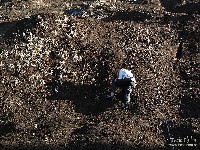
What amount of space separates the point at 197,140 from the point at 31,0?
11.6m

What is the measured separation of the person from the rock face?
33 cm

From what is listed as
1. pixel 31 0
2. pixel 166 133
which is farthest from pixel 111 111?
pixel 31 0

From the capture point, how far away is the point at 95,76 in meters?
15.1

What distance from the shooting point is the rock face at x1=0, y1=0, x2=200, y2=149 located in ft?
42.5

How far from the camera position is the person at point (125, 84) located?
13.5 m

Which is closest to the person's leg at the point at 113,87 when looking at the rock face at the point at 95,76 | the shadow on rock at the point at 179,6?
the rock face at the point at 95,76

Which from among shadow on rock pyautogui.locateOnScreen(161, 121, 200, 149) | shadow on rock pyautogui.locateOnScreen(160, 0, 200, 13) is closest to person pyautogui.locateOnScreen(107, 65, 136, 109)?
shadow on rock pyautogui.locateOnScreen(161, 121, 200, 149)

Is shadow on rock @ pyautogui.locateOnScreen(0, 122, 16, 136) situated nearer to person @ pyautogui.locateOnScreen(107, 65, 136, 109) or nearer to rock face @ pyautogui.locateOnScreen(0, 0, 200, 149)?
rock face @ pyautogui.locateOnScreen(0, 0, 200, 149)

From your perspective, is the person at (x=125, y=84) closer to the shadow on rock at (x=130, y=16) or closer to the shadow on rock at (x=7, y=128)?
the shadow on rock at (x=7, y=128)

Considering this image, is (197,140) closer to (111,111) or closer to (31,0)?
(111,111)

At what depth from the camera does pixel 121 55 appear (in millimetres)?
15953

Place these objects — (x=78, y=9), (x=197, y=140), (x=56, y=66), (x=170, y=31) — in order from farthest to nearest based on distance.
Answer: (x=78, y=9), (x=170, y=31), (x=56, y=66), (x=197, y=140)

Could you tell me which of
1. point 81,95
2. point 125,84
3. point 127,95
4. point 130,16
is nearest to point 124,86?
point 125,84

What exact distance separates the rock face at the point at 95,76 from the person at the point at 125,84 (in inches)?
13.0
